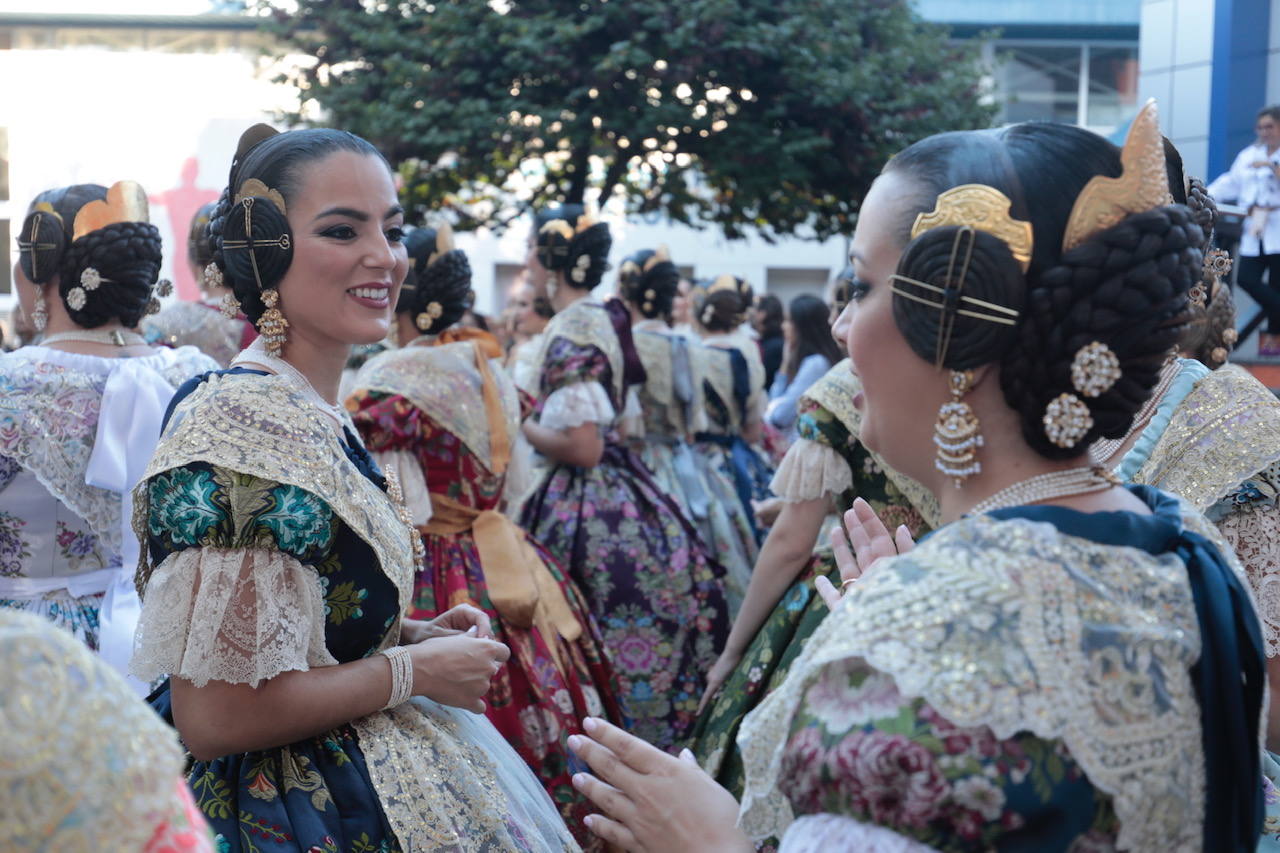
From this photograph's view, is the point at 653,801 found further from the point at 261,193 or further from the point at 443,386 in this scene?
the point at 443,386

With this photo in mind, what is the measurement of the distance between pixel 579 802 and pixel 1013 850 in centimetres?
256

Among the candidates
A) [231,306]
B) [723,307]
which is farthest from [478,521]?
[723,307]

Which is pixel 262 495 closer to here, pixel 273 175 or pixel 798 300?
pixel 273 175

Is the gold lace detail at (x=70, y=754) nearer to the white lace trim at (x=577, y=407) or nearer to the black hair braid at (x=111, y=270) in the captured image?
the black hair braid at (x=111, y=270)

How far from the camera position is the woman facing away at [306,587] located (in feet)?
6.48

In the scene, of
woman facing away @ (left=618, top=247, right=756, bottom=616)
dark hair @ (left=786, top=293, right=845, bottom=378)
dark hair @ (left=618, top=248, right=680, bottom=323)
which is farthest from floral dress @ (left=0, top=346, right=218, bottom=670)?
dark hair @ (left=786, top=293, right=845, bottom=378)

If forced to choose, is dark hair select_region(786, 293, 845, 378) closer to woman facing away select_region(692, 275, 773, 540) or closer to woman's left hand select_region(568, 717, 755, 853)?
woman facing away select_region(692, 275, 773, 540)

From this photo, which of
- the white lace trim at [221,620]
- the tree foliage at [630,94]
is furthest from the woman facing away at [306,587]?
the tree foliage at [630,94]

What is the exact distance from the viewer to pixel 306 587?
6.64ft

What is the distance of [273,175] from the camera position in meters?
2.29

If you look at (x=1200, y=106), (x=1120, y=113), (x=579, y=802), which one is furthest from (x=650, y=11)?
(x=1120, y=113)

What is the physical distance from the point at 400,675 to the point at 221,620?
0.36 m

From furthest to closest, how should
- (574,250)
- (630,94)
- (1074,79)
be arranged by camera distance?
(1074,79) < (630,94) < (574,250)

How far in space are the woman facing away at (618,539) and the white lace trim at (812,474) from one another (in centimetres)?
184
